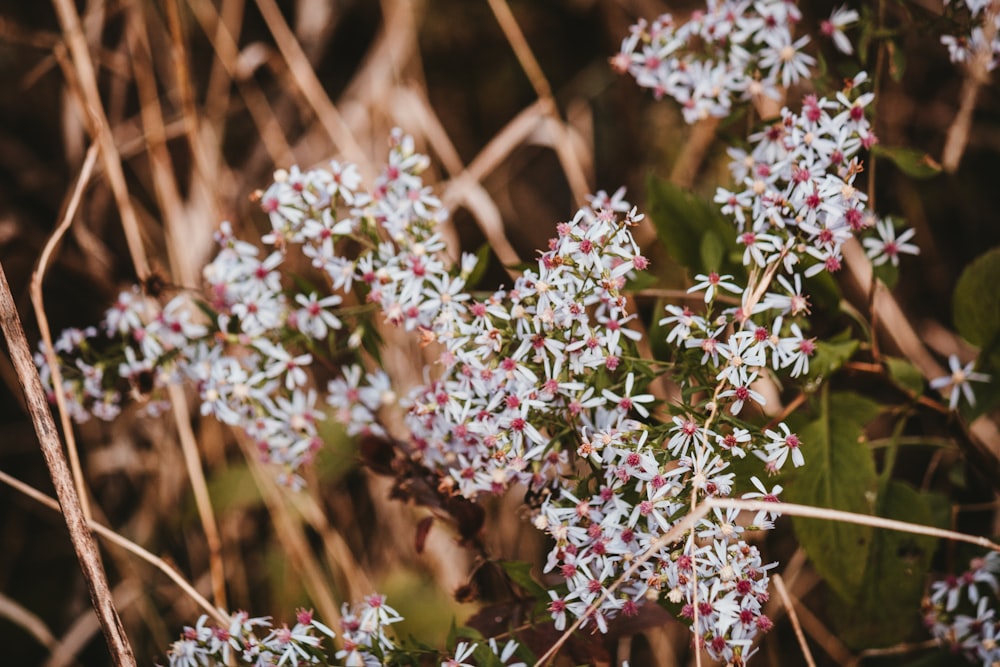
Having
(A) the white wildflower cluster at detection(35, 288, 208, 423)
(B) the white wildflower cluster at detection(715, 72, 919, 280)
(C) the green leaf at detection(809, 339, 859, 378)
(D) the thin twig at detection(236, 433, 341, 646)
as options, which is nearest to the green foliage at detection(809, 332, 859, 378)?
(C) the green leaf at detection(809, 339, 859, 378)

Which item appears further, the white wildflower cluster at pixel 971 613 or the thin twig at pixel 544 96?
the thin twig at pixel 544 96

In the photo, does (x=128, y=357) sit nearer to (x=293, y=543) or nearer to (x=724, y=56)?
(x=293, y=543)

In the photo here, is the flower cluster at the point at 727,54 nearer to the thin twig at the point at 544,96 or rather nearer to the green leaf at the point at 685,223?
the green leaf at the point at 685,223

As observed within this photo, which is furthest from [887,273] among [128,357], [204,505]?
[204,505]

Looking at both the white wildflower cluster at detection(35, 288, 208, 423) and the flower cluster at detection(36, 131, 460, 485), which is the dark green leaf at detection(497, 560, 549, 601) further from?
the white wildflower cluster at detection(35, 288, 208, 423)

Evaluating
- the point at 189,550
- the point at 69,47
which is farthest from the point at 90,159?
the point at 189,550

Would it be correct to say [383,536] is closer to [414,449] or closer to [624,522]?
[414,449]

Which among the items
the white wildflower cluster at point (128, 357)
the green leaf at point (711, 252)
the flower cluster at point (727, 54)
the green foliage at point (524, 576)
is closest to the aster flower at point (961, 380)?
the green leaf at point (711, 252)
